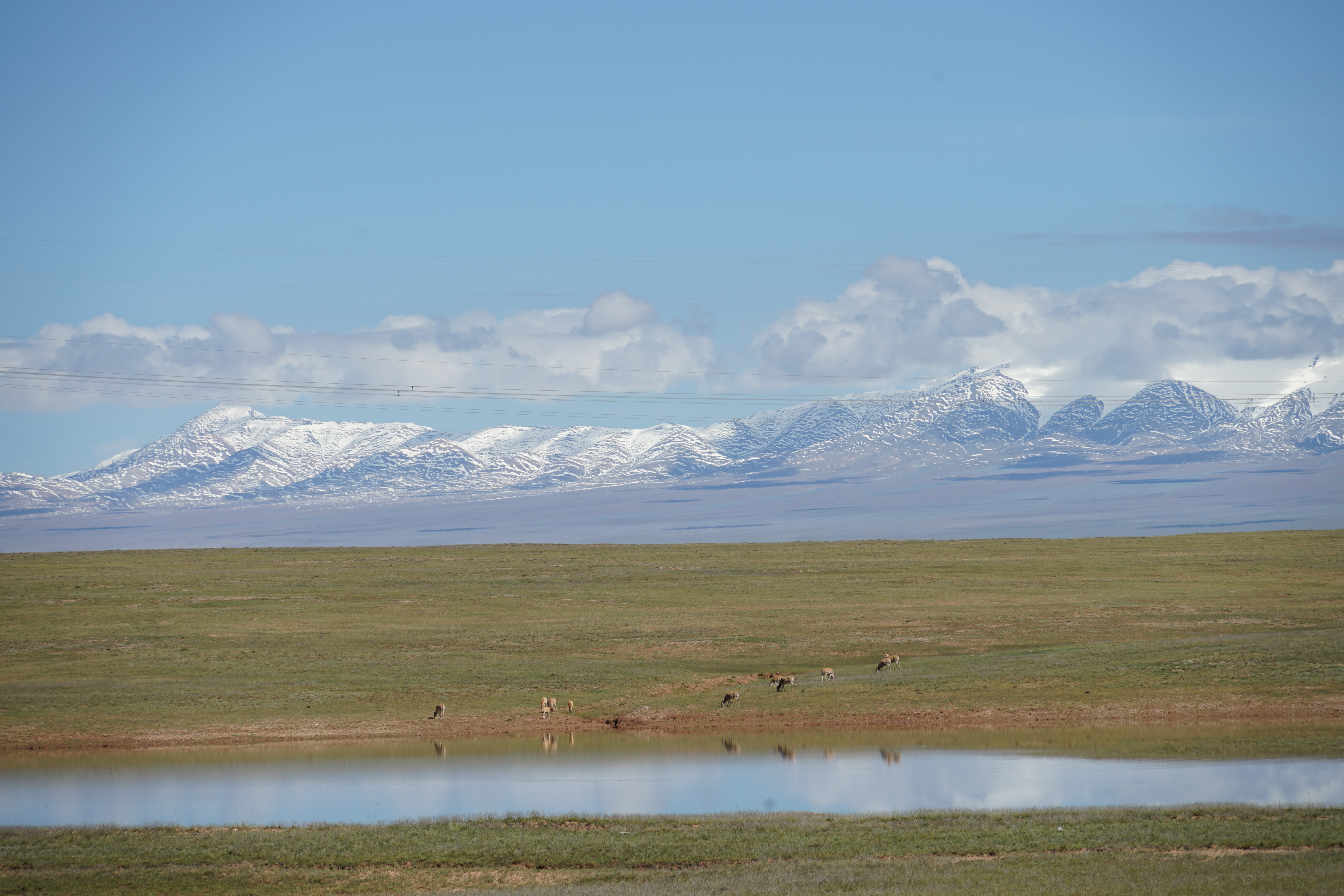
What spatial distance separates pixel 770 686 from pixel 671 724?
22.9 ft

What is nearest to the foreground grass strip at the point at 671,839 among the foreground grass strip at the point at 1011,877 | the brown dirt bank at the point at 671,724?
the foreground grass strip at the point at 1011,877

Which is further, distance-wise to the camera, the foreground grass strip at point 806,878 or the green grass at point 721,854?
the green grass at point 721,854

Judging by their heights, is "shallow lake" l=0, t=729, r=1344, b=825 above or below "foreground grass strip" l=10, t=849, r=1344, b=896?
below

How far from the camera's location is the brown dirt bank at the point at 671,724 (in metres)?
48.3

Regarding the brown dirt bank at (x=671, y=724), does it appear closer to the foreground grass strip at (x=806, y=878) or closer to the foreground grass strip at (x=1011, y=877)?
the foreground grass strip at (x=806, y=878)

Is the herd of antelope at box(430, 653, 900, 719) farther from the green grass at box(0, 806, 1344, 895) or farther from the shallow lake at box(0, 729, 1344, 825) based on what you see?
the green grass at box(0, 806, 1344, 895)

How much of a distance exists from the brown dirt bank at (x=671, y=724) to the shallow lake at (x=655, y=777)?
1264mm

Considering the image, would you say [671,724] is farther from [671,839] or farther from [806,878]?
[806,878]

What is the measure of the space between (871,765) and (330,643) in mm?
39643

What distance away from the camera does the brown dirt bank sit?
4834 cm

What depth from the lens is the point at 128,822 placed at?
114ft

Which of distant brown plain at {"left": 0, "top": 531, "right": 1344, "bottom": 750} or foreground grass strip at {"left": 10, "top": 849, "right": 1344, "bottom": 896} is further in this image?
distant brown plain at {"left": 0, "top": 531, "right": 1344, "bottom": 750}

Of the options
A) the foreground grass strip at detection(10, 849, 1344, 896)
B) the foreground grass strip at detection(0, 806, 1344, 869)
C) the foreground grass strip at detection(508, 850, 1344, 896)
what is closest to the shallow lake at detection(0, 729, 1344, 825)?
the foreground grass strip at detection(0, 806, 1344, 869)

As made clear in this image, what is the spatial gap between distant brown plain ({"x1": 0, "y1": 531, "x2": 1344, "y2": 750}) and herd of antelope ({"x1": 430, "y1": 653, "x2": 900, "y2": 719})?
1.92ft
